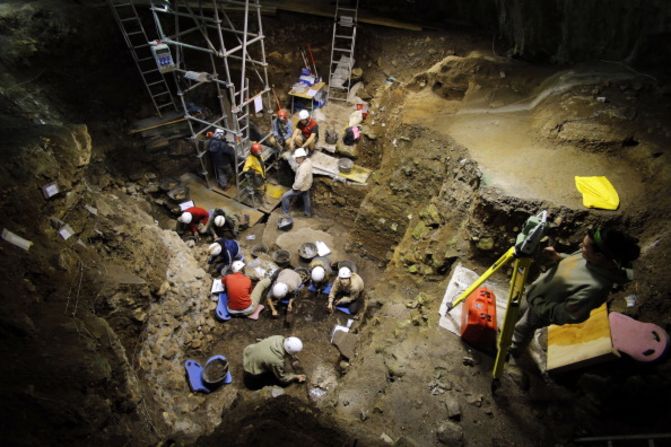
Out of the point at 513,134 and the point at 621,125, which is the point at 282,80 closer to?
the point at 513,134

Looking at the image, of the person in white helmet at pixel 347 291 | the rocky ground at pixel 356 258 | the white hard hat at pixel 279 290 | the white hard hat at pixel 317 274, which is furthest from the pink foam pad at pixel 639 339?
the white hard hat at pixel 279 290

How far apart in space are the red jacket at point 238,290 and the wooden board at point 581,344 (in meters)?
5.05

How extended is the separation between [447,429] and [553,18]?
8278 millimetres

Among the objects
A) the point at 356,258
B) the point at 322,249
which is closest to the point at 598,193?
the point at 356,258

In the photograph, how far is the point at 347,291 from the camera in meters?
7.21

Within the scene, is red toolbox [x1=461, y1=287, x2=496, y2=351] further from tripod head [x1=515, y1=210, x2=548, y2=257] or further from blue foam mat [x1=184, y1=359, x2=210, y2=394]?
blue foam mat [x1=184, y1=359, x2=210, y2=394]

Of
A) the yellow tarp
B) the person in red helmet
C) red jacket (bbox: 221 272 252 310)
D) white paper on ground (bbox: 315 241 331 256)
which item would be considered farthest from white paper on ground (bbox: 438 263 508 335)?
the person in red helmet

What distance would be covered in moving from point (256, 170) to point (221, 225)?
1804 mm

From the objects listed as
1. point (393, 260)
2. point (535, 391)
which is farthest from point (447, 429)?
point (393, 260)

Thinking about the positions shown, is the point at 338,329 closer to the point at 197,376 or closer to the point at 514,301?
the point at 197,376

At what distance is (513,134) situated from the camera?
7188 mm

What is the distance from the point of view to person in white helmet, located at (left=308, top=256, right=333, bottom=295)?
24.3 ft

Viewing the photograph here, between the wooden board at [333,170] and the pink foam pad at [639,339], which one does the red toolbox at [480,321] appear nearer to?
the pink foam pad at [639,339]

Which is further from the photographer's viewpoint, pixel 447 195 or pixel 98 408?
pixel 447 195
